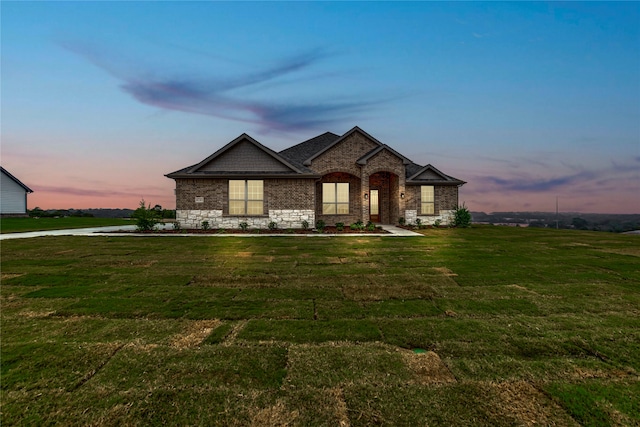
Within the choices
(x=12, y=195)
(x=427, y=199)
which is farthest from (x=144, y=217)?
(x=12, y=195)

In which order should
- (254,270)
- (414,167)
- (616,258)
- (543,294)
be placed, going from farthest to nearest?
(414,167), (616,258), (254,270), (543,294)

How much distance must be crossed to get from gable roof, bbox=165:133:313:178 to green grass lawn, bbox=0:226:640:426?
37.8 ft

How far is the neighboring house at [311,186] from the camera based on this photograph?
1788 centimetres

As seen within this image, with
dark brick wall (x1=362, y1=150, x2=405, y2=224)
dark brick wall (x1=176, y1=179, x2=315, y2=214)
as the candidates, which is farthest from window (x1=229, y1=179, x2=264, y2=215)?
dark brick wall (x1=362, y1=150, x2=405, y2=224)

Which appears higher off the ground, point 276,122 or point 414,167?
point 276,122

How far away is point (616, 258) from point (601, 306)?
6250 millimetres

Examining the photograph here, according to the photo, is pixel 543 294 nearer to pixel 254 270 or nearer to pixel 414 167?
pixel 254 270

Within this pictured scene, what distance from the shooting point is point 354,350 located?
10.6 feet

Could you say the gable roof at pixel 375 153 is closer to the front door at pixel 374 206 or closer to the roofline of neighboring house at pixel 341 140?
the roofline of neighboring house at pixel 341 140

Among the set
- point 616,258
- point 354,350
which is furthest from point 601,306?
point 616,258

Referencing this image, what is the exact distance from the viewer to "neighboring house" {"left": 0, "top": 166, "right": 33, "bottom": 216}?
33.4m

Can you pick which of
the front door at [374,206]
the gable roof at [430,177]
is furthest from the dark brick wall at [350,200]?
the gable roof at [430,177]

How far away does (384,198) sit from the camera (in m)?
23.2

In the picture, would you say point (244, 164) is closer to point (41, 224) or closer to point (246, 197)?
point (246, 197)
